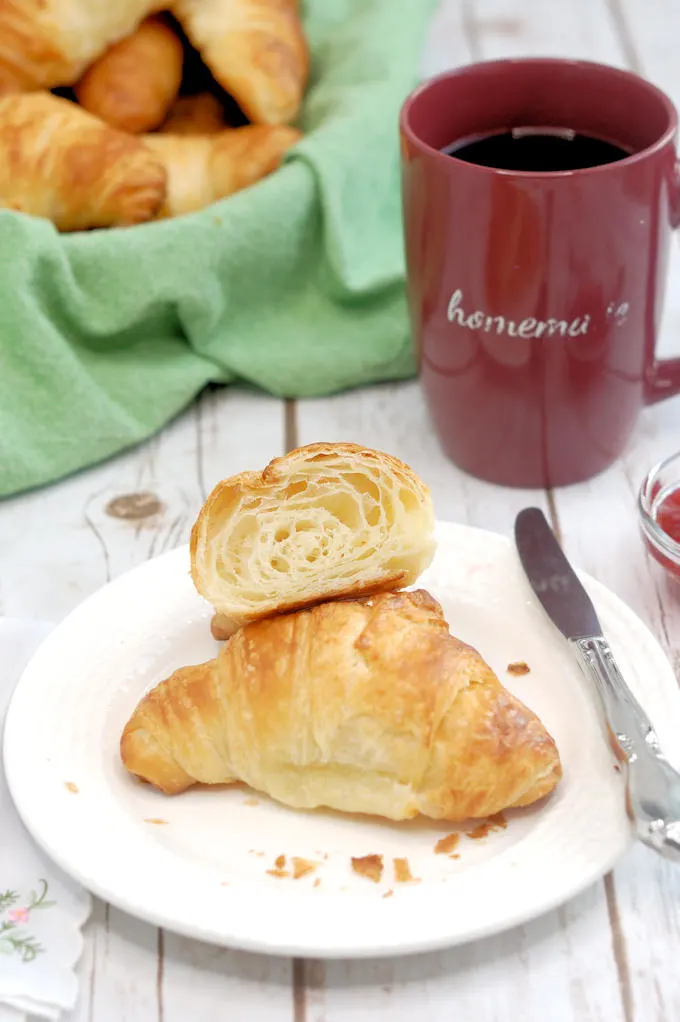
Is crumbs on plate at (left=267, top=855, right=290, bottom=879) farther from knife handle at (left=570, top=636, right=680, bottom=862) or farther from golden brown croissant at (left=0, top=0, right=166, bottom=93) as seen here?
golden brown croissant at (left=0, top=0, right=166, bottom=93)

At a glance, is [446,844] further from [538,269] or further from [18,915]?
[538,269]

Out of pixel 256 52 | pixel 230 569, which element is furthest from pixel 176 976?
pixel 256 52

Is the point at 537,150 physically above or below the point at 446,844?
above

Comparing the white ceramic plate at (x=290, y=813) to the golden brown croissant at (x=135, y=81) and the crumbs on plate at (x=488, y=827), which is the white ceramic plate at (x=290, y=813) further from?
the golden brown croissant at (x=135, y=81)

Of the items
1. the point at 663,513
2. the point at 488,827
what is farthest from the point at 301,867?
the point at 663,513

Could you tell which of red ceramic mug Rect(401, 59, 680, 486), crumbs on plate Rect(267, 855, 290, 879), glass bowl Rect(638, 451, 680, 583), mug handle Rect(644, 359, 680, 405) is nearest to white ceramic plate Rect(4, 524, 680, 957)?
crumbs on plate Rect(267, 855, 290, 879)

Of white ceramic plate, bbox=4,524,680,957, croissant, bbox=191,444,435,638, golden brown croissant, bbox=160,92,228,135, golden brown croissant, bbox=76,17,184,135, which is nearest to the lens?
white ceramic plate, bbox=4,524,680,957
